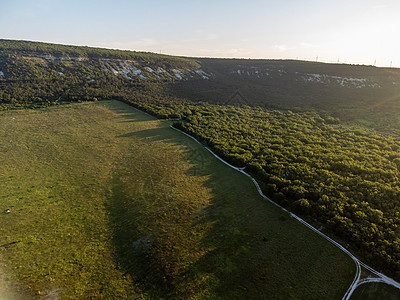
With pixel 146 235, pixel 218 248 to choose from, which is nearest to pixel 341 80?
pixel 218 248

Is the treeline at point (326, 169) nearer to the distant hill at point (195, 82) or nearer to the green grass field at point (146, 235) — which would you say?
the green grass field at point (146, 235)

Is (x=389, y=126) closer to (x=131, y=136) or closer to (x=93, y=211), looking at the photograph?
(x=131, y=136)

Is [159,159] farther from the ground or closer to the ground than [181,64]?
closer to the ground

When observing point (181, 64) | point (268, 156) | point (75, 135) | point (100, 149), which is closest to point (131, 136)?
point (100, 149)

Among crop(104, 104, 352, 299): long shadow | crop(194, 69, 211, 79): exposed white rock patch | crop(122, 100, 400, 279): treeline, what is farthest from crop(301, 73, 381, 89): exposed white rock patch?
crop(104, 104, 352, 299): long shadow

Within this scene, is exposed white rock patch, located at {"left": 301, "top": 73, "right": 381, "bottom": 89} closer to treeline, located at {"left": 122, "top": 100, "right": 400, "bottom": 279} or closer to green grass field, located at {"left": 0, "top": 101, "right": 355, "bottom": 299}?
treeline, located at {"left": 122, "top": 100, "right": 400, "bottom": 279}

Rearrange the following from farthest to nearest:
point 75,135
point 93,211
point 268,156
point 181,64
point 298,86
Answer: point 181,64 < point 298,86 < point 75,135 < point 268,156 < point 93,211

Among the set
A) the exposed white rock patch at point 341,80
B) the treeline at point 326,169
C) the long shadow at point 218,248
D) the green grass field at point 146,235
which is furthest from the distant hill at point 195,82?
the long shadow at point 218,248
